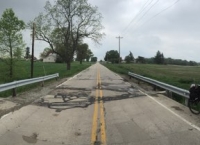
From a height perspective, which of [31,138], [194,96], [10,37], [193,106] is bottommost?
[31,138]

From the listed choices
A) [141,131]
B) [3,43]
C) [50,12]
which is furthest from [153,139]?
[50,12]

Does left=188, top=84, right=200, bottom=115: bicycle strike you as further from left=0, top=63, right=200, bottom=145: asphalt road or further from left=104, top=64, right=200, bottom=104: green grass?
left=104, top=64, right=200, bottom=104: green grass

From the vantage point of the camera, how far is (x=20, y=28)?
2692 cm

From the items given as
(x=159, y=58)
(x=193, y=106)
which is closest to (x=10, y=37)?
(x=193, y=106)

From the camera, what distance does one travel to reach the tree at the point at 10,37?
2611cm

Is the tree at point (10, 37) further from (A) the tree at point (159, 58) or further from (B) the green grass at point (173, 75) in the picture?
(A) the tree at point (159, 58)

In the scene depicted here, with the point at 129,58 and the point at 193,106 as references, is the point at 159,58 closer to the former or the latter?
the point at 129,58

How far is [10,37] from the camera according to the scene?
2622cm

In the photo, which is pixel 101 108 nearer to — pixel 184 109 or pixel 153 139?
pixel 184 109

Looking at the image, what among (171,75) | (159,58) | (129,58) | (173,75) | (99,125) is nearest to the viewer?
(99,125)

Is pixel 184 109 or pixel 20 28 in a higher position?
pixel 20 28

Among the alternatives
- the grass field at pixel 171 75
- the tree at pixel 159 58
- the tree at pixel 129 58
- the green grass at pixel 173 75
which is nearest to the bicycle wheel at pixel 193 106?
the green grass at pixel 173 75

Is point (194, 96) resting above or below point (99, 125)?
above

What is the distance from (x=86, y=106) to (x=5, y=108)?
10.1 ft
